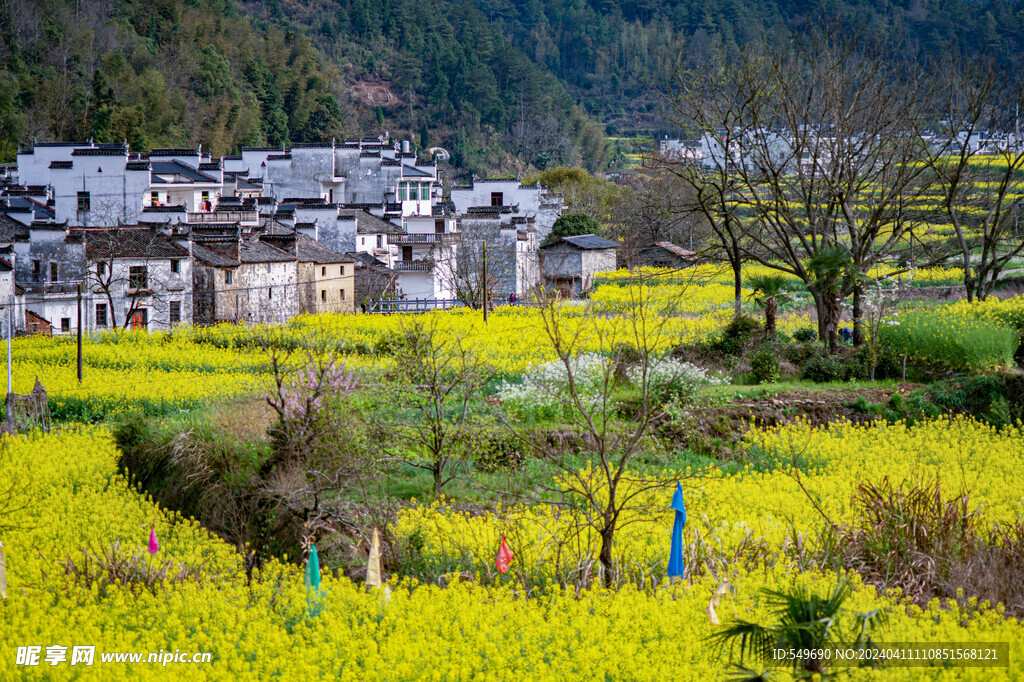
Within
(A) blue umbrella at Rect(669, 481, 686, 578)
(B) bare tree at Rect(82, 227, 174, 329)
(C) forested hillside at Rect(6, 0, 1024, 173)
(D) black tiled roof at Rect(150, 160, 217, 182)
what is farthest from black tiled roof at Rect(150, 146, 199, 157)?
(A) blue umbrella at Rect(669, 481, 686, 578)

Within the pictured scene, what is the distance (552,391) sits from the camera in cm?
1712

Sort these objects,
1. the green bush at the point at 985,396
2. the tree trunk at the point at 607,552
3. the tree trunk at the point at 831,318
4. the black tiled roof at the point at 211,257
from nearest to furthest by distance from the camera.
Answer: the tree trunk at the point at 607,552, the green bush at the point at 985,396, the tree trunk at the point at 831,318, the black tiled roof at the point at 211,257

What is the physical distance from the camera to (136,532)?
12.3 meters

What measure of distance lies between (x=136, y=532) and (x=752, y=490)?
8.29m

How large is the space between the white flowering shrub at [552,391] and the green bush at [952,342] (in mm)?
6365

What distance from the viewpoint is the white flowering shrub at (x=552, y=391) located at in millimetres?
16641

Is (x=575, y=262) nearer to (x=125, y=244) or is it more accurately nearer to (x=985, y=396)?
(x=125, y=244)

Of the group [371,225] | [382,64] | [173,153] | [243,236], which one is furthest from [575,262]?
[382,64]

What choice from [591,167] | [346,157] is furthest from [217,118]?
[591,167]

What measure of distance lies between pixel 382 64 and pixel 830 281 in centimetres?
9856

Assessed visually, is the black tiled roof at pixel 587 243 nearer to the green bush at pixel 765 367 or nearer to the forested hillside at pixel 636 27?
the green bush at pixel 765 367

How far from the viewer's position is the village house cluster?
3481cm

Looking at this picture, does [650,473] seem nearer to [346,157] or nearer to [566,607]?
[566,607]

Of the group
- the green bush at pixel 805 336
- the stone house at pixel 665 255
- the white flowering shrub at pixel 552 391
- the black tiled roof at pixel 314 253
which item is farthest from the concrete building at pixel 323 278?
the white flowering shrub at pixel 552 391
